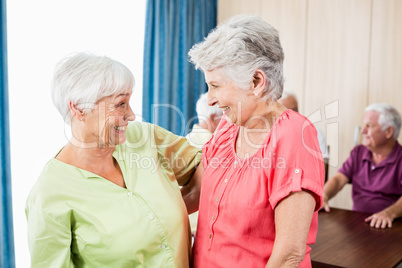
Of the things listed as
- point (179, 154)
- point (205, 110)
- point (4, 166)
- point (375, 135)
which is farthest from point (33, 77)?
point (375, 135)

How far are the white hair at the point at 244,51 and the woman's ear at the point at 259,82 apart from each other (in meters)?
0.01

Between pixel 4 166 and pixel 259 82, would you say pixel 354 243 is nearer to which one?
pixel 259 82

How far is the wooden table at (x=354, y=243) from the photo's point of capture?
1.72 meters

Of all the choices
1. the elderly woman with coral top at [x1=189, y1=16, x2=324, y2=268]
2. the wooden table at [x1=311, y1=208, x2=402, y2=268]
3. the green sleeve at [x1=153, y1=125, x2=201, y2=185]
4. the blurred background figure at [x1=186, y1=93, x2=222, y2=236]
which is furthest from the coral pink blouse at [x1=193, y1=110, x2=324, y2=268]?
the blurred background figure at [x1=186, y1=93, x2=222, y2=236]

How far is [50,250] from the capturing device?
1182 mm

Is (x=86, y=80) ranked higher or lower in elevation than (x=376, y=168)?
higher

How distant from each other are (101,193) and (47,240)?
207 mm

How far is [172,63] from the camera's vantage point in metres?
4.11

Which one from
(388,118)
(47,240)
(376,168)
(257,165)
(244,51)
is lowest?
(376,168)

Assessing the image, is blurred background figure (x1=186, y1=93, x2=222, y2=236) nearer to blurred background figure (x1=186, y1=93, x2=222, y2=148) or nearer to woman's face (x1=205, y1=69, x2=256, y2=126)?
blurred background figure (x1=186, y1=93, x2=222, y2=148)

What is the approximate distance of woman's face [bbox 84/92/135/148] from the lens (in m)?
1.31

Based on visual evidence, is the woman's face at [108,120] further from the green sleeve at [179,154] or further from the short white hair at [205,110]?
the short white hair at [205,110]

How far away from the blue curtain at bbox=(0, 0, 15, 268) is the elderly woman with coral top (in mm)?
1849

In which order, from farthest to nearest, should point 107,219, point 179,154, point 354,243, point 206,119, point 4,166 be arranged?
point 206,119
point 4,166
point 354,243
point 179,154
point 107,219
